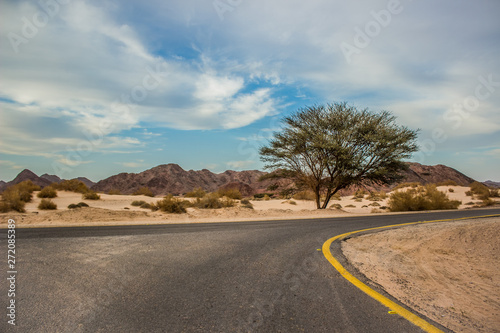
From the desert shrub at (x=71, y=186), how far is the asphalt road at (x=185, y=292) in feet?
101

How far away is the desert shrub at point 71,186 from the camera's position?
109ft

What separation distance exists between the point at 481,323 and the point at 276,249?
393cm

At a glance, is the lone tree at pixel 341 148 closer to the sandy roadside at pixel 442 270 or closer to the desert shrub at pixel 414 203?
the desert shrub at pixel 414 203

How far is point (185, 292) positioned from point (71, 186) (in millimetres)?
37182

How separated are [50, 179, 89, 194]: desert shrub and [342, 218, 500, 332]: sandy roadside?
3405 cm

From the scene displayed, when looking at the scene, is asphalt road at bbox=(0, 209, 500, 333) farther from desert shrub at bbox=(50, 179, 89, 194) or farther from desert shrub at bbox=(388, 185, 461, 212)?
desert shrub at bbox=(50, 179, 89, 194)

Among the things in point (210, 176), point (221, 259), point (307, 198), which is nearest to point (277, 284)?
point (221, 259)

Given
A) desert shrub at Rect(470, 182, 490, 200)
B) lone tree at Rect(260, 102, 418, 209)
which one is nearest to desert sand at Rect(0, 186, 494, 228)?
lone tree at Rect(260, 102, 418, 209)

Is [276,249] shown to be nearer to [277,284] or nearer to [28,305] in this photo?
[277,284]

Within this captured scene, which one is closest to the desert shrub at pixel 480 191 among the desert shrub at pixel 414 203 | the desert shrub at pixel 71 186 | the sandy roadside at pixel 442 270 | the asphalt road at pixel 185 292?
the desert shrub at pixel 414 203

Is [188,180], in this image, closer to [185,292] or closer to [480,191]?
[480,191]

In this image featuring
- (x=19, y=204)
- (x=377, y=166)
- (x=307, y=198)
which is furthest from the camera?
(x=307, y=198)

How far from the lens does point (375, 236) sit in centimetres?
840

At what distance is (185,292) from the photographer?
3576mm
